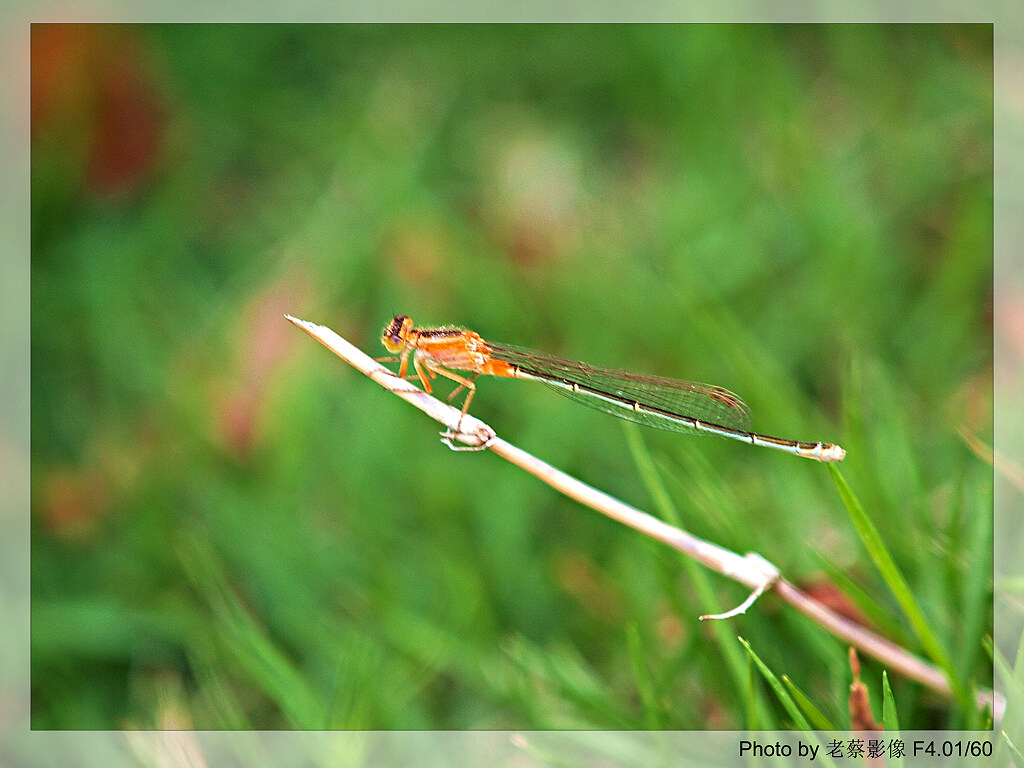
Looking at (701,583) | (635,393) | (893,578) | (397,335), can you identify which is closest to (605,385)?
(635,393)

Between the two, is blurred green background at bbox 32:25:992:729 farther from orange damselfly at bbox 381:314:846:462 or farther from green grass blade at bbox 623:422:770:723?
orange damselfly at bbox 381:314:846:462

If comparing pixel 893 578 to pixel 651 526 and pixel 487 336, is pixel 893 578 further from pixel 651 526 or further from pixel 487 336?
pixel 487 336

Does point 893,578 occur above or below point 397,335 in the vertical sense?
below

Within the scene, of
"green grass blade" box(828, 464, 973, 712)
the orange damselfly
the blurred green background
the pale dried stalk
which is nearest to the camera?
"green grass blade" box(828, 464, 973, 712)

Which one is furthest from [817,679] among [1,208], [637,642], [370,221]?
[1,208]

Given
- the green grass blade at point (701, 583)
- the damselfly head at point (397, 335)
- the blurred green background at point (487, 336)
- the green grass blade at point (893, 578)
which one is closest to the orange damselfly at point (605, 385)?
the damselfly head at point (397, 335)

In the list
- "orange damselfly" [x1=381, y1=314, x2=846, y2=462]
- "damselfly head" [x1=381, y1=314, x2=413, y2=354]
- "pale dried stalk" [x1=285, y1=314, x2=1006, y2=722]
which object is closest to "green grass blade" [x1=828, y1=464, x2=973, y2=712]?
"pale dried stalk" [x1=285, y1=314, x2=1006, y2=722]
